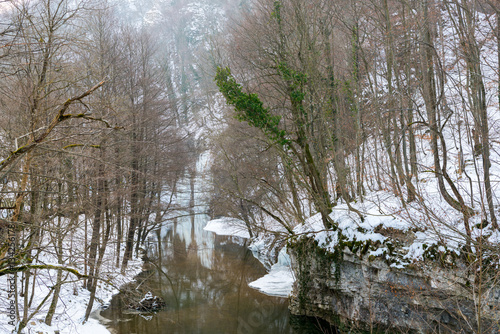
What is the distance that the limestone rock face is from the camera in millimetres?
6500

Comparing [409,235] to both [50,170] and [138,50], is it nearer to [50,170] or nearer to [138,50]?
[50,170]

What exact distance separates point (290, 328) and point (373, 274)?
10.5 ft

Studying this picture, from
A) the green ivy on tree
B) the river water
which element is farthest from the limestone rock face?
the green ivy on tree

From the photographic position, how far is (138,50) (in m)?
15.4

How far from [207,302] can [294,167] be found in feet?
18.0

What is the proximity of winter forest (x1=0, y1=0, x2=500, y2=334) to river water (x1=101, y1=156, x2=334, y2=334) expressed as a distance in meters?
0.18

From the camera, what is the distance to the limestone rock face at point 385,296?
256 inches

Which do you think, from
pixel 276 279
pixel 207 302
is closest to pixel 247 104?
pixel 207 302

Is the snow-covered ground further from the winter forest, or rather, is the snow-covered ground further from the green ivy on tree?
the green ivy on tree

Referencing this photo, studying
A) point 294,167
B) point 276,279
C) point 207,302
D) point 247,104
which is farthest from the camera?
point 276,279

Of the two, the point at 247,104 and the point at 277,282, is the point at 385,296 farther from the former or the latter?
the point at 277,282

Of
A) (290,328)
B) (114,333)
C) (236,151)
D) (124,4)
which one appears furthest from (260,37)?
(124,4)

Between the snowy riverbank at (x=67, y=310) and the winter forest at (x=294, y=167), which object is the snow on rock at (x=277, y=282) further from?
the snowy riverbank at (x=67, y=310)

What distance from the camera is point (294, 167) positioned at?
11.7 m
